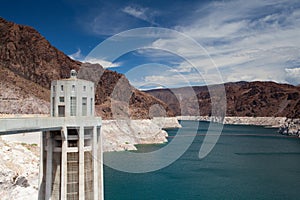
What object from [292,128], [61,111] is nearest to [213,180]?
[61,111]

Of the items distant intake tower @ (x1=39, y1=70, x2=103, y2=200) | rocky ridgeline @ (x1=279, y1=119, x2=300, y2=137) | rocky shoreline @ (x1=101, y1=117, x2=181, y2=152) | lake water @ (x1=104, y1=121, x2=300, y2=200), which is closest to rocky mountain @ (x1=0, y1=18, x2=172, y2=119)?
rocky shoreline @ (x1=101, y1=117, x2=181, y2=152)

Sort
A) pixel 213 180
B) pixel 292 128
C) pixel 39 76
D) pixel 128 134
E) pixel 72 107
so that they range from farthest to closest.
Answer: pixel 292 128 → pixel 39 76 → pixel 128 134 → pixel 213 180 → pixel 72 107

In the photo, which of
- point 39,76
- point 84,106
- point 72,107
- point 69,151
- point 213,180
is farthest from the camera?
point 39,76

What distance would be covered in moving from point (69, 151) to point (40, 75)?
125236 millimetres

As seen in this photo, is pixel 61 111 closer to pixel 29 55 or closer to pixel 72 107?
pixel 72 107

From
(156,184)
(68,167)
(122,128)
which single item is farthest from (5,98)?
(68,167)

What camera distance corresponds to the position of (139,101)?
160375 millimetres

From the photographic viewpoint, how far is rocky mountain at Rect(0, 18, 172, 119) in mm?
94688

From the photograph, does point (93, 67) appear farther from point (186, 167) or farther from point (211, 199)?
point (211, 199)

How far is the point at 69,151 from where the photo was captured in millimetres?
17234

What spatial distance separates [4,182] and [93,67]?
12250cm

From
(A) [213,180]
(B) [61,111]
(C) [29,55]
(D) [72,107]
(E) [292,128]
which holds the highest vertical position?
(C) [29,55]

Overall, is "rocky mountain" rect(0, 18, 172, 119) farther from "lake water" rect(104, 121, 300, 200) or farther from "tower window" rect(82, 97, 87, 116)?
"tower window" rect(82, 97, 87, 116)

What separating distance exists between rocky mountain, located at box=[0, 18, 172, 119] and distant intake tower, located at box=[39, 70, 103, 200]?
7673 centimetres
